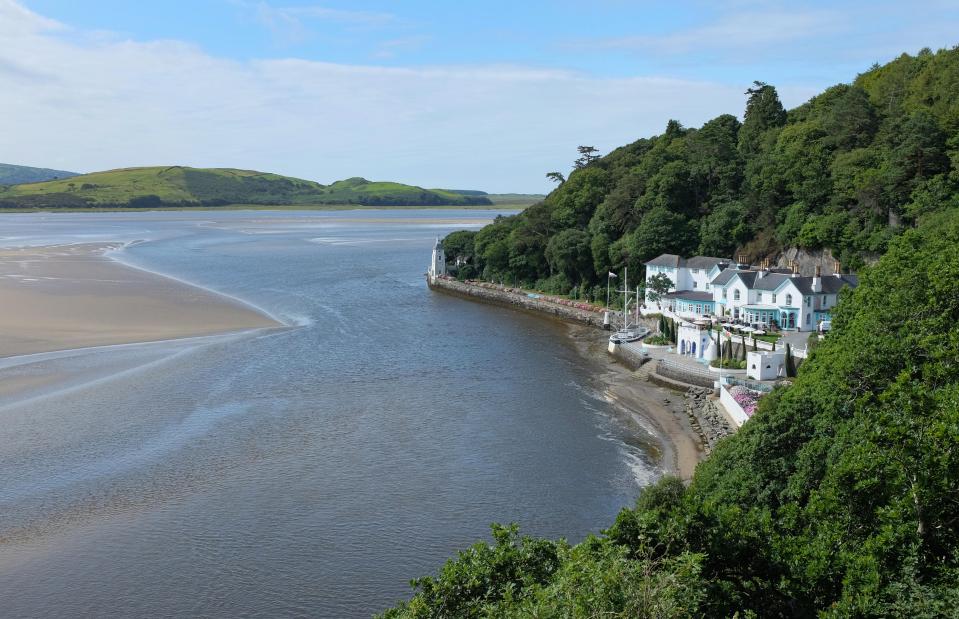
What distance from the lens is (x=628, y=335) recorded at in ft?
132

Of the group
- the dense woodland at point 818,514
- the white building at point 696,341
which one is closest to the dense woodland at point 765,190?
the dense woodland at point 818,514

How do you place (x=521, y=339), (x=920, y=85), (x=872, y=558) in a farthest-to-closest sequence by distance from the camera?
(x=920, y=85) → (x=521, y=339) → (x=872, y=558)

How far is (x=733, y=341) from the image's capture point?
34.8m

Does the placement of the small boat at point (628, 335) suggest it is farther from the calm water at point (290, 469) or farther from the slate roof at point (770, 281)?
the slate roof at point (770, 281)

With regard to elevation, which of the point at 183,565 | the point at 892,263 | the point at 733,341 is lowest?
the point at 183,565

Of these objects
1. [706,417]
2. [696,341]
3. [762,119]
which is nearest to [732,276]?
[696,341]

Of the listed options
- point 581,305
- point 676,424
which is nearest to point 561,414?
point 676,424

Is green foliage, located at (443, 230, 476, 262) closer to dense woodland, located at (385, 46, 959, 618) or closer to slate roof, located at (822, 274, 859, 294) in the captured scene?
slate roof, located at (822, 274, 859, 294)

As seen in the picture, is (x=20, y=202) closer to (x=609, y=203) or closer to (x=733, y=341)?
(x=609, y=203)

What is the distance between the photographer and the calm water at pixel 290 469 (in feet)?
54.4

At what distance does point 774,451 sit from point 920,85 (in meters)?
42.7

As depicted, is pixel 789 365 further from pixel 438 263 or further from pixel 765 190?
pixel 438 263

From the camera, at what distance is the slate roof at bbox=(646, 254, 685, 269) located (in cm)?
4659

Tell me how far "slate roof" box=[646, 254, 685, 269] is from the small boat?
21.1ft
